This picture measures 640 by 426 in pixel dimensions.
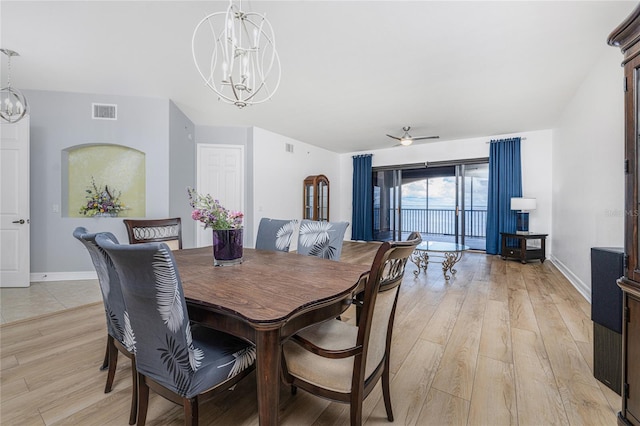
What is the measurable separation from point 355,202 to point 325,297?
6.78 metres

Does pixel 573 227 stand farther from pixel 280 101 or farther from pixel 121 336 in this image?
pixel 121 336

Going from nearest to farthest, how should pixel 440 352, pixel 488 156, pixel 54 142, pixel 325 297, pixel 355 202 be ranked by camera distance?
pixel 325 297 → pixel 440 352 → pixel 54 142 → pixel 488 156 → pixel 355 202

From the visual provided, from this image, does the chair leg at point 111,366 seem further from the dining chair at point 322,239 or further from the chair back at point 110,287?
the dining chair at point 322,239

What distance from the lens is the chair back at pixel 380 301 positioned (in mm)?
1035

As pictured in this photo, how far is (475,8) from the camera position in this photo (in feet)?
6.86

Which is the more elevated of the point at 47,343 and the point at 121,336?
the point at 121,336

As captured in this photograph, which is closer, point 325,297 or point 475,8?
point 325,297

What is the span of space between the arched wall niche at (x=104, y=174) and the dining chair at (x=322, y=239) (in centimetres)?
313

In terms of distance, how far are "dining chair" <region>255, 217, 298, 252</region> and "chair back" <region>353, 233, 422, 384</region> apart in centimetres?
130

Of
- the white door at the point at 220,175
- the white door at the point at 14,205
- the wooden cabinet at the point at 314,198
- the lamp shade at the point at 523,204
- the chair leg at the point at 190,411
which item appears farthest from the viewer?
the wooden cabinet at the point at 314,198

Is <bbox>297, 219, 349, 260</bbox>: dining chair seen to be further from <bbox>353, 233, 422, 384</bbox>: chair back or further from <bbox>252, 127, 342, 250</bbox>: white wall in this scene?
<bbox>252, 127, 342, 250</bbox>: white wall

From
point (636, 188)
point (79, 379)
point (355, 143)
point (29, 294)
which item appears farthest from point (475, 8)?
point (29, 294)

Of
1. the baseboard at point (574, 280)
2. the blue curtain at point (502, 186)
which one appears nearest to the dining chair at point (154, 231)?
the baseboard at point (574, 280)

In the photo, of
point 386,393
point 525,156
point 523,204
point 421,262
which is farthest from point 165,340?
point 525,156
